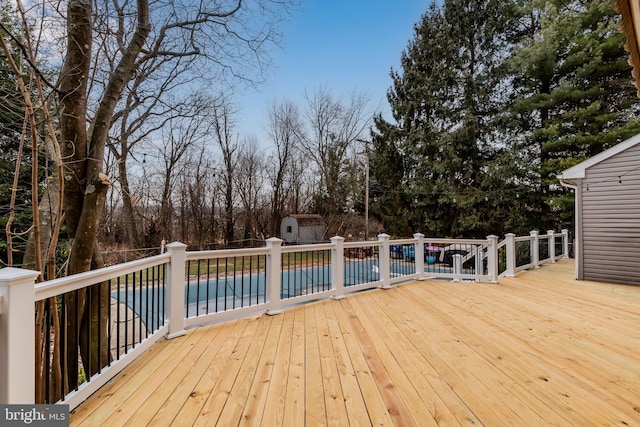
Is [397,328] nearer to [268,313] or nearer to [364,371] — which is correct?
[364,371]

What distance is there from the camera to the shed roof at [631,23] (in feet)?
5.25

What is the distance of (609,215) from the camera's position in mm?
6102

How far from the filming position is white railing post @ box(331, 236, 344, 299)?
4750 mm

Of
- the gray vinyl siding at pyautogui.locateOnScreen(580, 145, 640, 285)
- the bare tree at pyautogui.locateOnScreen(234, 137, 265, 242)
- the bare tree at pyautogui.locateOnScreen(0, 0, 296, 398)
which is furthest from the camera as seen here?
the bare tree at pyautogui.locateOnScreen(234, 137, 265, 242)

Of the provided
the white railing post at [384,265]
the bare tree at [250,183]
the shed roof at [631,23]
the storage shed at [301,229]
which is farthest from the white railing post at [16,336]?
the bare tree at [250,183]

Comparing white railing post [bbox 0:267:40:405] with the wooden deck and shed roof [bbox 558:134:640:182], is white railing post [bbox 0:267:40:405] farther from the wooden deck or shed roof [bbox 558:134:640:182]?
shed roof [bbox 558:134:640:182]

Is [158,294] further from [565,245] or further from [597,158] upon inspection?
[565,245]

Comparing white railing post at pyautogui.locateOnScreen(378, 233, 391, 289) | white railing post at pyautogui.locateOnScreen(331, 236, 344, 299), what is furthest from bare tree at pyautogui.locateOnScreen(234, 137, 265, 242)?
white railing post at pyautogui.locateOnScreen(331, 236, 344, 299)

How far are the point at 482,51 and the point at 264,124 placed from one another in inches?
451

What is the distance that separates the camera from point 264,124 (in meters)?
15.9

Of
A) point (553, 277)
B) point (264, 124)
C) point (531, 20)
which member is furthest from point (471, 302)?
point (531, 20)

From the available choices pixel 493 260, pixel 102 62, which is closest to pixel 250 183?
pixel 102 62

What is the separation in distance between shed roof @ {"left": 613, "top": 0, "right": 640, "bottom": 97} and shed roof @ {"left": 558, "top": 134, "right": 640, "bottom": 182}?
5.20 meters

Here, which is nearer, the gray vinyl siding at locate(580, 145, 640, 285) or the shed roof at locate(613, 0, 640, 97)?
the shed roof at locate(613, 0, 640, 97)
